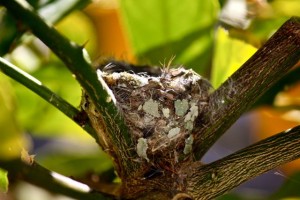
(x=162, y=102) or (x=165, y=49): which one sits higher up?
(x=165, y=49)

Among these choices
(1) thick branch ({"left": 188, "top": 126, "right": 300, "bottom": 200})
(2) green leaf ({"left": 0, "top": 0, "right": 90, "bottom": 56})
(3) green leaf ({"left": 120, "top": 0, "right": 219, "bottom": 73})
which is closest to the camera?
(1) thick branch ({"left": 188, "top": 126, "right": 300, "bottom": 200})

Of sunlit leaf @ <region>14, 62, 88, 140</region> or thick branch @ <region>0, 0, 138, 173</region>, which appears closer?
thick branch @ <region>0, 0, 138, 173</region>

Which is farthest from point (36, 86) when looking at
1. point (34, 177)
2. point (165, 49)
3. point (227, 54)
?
point (165, 49)

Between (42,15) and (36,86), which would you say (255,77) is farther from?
(42,15)

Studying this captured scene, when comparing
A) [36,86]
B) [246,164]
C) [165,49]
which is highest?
[165,49]

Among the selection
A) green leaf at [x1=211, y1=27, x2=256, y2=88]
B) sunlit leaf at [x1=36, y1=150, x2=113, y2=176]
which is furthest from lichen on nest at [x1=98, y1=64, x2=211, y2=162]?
sunlit leaf at [x1=36, y1=150, x2=113, y2=176]

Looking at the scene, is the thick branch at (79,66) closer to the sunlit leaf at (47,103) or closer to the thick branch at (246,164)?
the thick branch at (246,164)

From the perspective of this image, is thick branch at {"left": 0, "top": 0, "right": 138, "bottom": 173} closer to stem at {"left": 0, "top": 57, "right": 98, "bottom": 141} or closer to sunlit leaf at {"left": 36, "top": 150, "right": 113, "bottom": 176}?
stem at {"left": 0, "top": 57, "right": 98, "bottom": 141}
